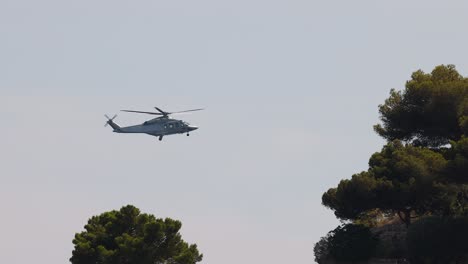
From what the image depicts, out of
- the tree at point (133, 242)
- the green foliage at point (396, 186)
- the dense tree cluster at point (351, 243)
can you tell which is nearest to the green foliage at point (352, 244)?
the dense tree cluster at point (351, 243)

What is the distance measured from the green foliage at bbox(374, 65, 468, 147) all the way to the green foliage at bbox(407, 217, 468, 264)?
33.3ft

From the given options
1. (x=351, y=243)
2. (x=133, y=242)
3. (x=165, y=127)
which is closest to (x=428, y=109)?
(x=351, y=243)

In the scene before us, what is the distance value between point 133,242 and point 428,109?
20.3 metres

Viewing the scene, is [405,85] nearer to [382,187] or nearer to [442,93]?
[442,93]

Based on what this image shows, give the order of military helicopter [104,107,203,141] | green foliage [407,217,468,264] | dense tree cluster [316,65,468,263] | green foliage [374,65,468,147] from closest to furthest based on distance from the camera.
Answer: green foliage [407,217,468,264] → dense tree cluster [316,65,468,263] → green foliage [374,65,468,147] → military helicopter [104,107,203,141]

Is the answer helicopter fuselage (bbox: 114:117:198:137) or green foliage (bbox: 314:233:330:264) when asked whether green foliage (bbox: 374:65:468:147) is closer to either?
green foliage (bbox: 314:233:330:264)

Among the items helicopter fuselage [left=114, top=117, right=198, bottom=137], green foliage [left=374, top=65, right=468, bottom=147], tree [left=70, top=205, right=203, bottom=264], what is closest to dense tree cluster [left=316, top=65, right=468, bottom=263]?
green foliage [left=374, top=65, right=468, bottom=147]

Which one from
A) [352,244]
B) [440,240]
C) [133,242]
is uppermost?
[133,242]

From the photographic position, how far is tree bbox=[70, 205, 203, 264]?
2416 inches

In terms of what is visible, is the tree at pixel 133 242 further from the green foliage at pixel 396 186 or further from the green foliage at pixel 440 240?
the green foliage at pixel 440 240

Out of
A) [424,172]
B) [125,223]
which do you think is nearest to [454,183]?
[424,172]

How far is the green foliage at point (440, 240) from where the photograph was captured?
54.9 metres

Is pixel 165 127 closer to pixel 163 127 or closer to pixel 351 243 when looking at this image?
pixel 163 127

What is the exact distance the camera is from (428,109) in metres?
66.7
